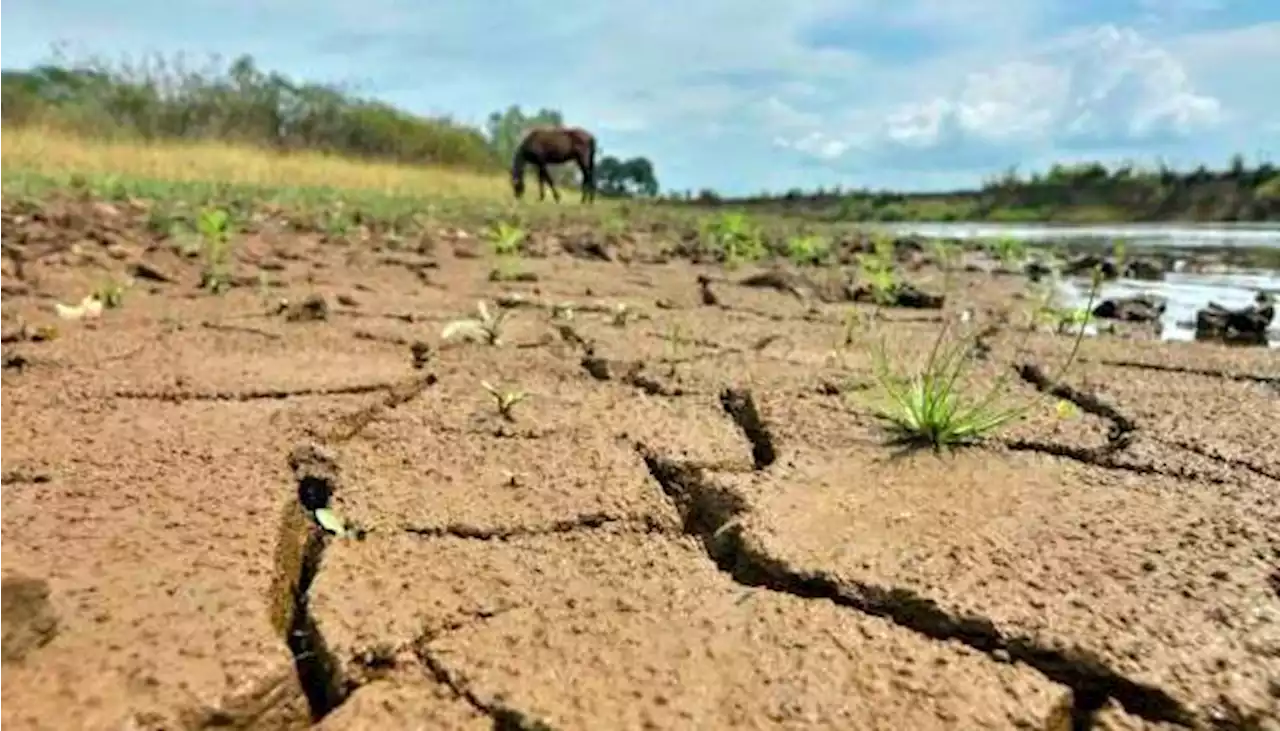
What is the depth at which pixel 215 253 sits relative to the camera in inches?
165

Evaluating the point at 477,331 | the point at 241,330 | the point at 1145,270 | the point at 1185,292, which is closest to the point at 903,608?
the point at 477,331

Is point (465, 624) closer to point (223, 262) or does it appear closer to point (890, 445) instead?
point (890, 445)

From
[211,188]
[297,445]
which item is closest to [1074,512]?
[297,445]

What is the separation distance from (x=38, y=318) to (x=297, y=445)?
1495 mm


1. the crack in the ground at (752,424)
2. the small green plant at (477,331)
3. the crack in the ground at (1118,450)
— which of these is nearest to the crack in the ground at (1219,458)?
the crack in the ground at (1118,450)

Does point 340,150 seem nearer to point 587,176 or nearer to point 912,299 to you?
point 587,176

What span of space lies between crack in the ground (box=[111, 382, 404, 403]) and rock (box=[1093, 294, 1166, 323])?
9.53 ft

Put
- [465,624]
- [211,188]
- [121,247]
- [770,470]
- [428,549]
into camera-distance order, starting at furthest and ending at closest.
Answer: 1. [211,188]
2. [121,247]
3. [770,470]
4. [428,549]
5. [465,624]

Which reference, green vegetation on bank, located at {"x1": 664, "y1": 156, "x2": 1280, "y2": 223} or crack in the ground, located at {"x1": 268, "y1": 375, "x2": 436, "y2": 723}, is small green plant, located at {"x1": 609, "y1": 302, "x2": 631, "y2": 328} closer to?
crack in the ground, located at {"x1": 268, "y1": 375, "x2": 436, "y2": 723}

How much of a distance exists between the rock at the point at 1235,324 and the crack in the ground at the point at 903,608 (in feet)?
8.97

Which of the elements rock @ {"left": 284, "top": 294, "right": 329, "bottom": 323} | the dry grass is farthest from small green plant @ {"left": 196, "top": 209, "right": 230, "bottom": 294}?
the dry grass

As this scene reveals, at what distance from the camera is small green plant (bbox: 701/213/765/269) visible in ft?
20.8

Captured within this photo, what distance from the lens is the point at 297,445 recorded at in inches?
69.8

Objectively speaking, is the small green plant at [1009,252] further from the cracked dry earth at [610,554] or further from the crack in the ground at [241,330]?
the crack in the ground at [241,330]
